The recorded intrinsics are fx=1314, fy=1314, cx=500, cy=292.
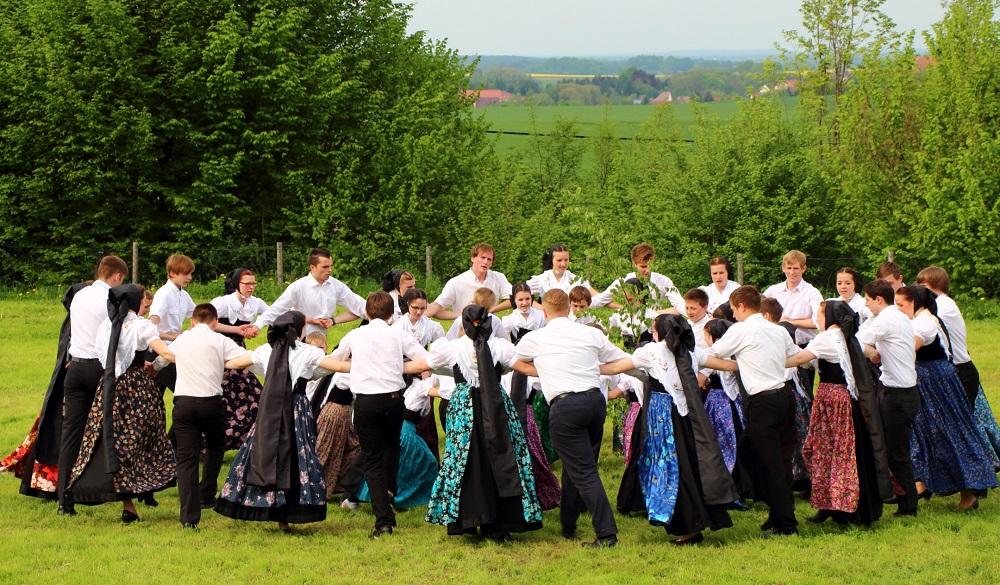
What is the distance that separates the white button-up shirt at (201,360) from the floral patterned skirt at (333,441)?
49.8 inches

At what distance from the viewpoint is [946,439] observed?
10.1 meters

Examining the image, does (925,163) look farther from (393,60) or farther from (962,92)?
(393,60)

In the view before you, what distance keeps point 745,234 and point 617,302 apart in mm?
14723

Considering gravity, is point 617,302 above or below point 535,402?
above

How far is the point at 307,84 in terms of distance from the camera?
95.9ft

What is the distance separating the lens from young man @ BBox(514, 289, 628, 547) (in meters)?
8.98

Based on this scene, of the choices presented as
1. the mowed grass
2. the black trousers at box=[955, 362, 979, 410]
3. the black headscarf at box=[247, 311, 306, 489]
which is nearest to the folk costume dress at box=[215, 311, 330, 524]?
the black headscarf at box=[247, 311, 306, 489]

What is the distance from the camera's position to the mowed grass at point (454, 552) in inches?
328

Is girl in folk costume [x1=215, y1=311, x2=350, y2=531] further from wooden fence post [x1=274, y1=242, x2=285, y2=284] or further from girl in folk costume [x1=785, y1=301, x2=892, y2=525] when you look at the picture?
wooden fence post [x1=274, y1=242, x2=285, y2=284]

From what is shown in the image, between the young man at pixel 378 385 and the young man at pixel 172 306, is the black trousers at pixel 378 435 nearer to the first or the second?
the young man at pixel 378 385

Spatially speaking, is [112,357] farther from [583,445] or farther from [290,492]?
[583,445]

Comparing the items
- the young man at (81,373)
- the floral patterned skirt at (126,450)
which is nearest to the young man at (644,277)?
the floral patterned skirt at (126,450)

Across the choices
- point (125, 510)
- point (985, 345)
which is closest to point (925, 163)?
point (985, 345)

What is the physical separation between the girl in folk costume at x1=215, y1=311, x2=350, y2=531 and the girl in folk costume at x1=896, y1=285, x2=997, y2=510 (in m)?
4.45
